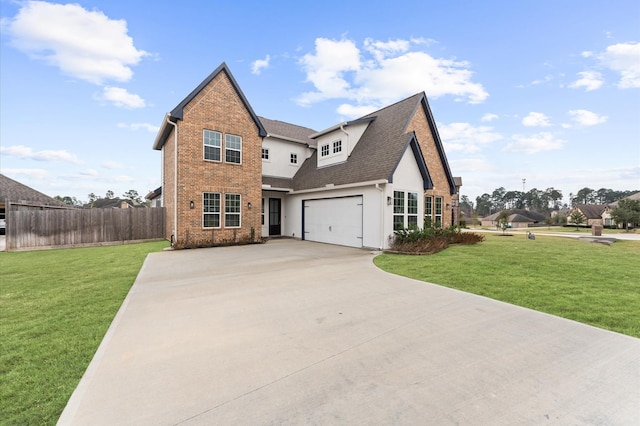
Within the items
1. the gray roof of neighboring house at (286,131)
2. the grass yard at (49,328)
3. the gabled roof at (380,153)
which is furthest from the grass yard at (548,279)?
the gray roof of neighboring house at (286,131)

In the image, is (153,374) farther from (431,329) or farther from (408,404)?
(431,329)

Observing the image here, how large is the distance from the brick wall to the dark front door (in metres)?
2.75

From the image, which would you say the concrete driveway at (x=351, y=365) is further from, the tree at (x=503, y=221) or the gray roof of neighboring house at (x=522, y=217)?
the gray roof of neighboring house at (x=522, y=217)

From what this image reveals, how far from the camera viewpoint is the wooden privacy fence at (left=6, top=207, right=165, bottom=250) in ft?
39.9

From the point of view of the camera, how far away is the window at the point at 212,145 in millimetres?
13062

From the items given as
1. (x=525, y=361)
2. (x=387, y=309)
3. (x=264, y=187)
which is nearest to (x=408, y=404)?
(x=525, y=361)

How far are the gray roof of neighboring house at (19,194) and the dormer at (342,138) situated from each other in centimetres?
2283

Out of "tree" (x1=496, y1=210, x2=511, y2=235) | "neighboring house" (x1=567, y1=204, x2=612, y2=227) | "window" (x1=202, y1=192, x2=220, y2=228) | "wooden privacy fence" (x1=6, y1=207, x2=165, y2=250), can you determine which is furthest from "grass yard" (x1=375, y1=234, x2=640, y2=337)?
"neighboring house" (x1=567, y1=204, x2=612, y2=227)

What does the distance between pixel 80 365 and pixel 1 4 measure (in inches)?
474

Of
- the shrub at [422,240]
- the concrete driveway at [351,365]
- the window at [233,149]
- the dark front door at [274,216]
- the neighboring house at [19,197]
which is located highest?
the window at [233,149]

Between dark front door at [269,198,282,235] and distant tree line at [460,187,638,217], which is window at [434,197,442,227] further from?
distant tree line at [460,187,638,217]

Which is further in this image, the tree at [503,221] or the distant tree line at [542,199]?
the distant tree line at [542,199]

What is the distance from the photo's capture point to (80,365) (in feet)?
9.37

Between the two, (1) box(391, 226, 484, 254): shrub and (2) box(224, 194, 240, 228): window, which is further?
(2) box(224, 194, 240, 228): window
